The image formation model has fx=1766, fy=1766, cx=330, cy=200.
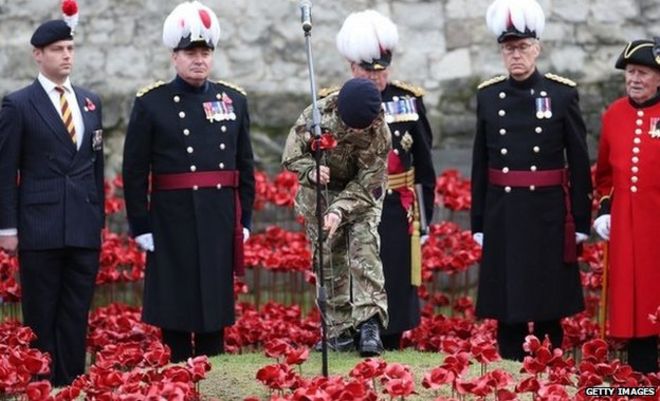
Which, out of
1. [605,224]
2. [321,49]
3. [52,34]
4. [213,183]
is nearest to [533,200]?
[605,224]

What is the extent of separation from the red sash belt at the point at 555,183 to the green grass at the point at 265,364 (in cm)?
90

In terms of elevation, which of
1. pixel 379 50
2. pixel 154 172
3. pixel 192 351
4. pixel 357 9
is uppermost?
pixel 357 9

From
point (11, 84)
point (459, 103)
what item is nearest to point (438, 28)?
point (459, 103)

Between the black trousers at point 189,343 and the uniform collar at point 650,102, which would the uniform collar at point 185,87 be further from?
the uniform collar at point 650,102

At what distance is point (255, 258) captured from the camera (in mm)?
10844

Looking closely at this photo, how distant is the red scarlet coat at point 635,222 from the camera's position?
8570 millimetres

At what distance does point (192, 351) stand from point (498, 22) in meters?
2.27

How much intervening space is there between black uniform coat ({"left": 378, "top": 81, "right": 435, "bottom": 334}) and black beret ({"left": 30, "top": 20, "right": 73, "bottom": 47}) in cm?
160

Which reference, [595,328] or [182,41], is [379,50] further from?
[595,328]

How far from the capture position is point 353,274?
828 centimetres

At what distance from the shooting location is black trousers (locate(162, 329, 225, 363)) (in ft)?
29.2

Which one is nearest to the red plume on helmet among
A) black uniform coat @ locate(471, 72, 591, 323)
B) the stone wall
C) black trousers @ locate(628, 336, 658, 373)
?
black uniform coat @ locate(471, 72, 591, 323)

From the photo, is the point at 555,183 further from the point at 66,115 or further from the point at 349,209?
the point at 66,115

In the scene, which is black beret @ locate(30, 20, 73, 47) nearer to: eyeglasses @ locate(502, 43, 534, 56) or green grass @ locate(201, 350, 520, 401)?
green grass @ locate(201, 350, 520, 401)
